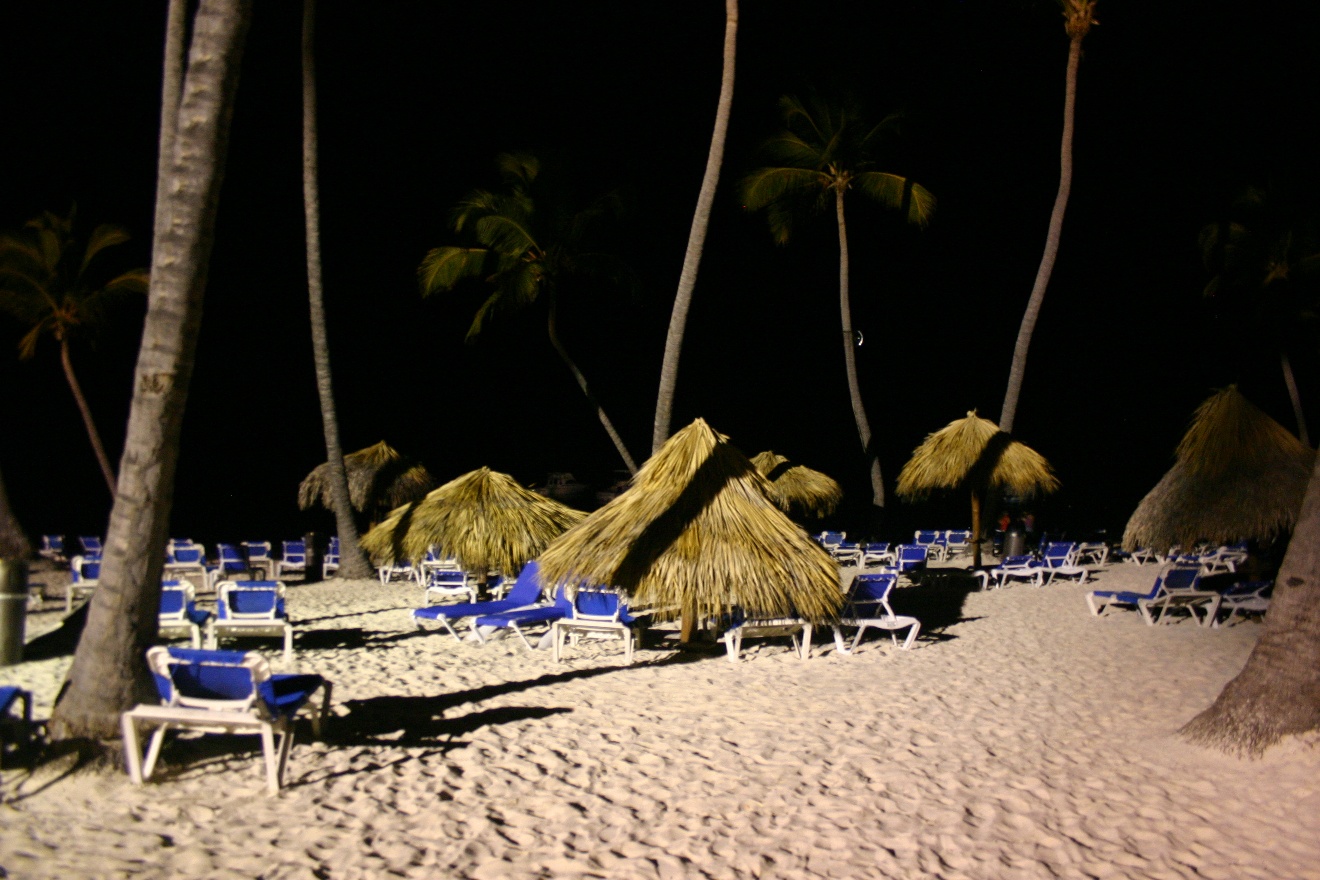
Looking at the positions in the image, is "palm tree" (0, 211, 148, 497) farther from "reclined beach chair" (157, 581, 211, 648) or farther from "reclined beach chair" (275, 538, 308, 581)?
"reclined beach chair" (157, 581, 211, 648)

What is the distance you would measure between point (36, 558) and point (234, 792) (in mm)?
14088

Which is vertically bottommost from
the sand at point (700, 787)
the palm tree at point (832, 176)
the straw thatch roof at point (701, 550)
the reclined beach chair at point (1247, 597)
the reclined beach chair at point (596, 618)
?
the sand at point (700, 787)

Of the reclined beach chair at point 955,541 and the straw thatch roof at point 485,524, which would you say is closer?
the straw thatch roof at point 485,524

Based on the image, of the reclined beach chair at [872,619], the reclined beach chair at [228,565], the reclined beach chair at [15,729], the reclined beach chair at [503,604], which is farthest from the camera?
the reclined beach chair at [228,565]

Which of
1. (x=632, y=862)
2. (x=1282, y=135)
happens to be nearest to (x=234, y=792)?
(x=632, y=862)

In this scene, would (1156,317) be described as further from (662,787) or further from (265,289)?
(662,787)

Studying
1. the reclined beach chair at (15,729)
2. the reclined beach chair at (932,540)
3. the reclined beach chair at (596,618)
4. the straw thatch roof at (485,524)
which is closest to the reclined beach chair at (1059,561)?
the reclined beach chair at (932,540)

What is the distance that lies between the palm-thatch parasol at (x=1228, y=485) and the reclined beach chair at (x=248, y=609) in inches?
410

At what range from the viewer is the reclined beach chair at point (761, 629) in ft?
28.0

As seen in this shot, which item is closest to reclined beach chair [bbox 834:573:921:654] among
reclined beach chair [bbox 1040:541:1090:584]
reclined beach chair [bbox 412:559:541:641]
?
reclined beach chair [bbox 412:559:541:641]

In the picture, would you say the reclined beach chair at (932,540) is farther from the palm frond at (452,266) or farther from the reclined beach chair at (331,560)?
the reclined beach chair at (331,560)

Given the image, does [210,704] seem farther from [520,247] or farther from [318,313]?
[520,247]

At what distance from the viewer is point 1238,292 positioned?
31250 mm

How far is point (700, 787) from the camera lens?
484 cm
